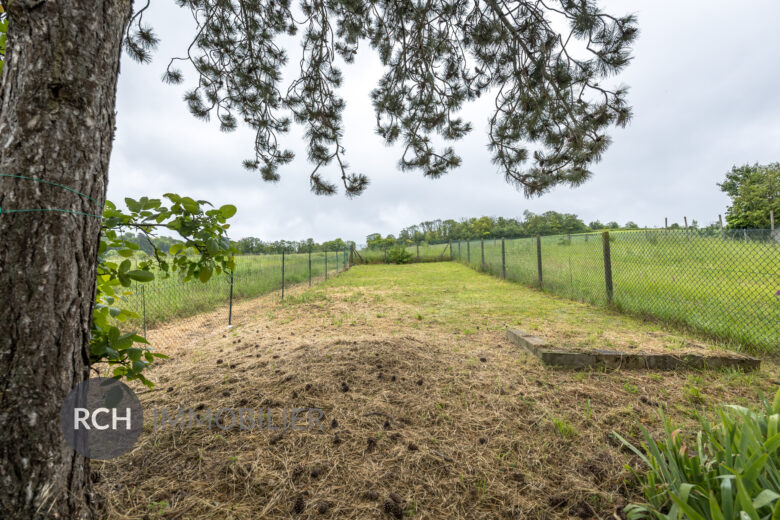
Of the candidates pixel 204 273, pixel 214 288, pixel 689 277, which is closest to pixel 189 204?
pixel 204 273

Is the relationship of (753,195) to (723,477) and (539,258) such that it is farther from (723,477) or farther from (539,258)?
(723,477)

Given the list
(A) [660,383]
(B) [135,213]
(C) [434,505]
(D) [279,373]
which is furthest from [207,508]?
(A) [660,383]

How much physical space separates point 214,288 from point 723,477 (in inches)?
287

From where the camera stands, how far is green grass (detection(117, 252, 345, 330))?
179 inches

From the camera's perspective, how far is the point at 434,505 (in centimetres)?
122

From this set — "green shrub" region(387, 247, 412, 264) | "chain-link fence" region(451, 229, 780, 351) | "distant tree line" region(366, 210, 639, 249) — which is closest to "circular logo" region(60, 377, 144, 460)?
"chain-link fence" region(451, 229, 780, 351)

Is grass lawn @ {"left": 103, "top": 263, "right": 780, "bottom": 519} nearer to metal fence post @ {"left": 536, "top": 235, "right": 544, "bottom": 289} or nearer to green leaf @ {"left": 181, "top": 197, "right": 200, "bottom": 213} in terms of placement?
green leaf @ {"left": 181, "top": 197, "right": 200, "bottom": 213}

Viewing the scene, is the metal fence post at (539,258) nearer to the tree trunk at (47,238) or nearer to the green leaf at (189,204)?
the green leaf at (189,204)

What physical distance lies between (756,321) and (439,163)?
356cm

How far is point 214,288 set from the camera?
256 inches

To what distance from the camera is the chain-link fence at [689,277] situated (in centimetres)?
306

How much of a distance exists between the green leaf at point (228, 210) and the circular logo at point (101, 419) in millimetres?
717

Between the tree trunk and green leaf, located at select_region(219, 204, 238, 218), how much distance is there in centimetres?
40

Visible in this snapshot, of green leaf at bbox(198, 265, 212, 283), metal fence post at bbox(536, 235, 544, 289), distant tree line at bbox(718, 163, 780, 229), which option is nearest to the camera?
green leaf at bbox(198, 265, 212, 283)
